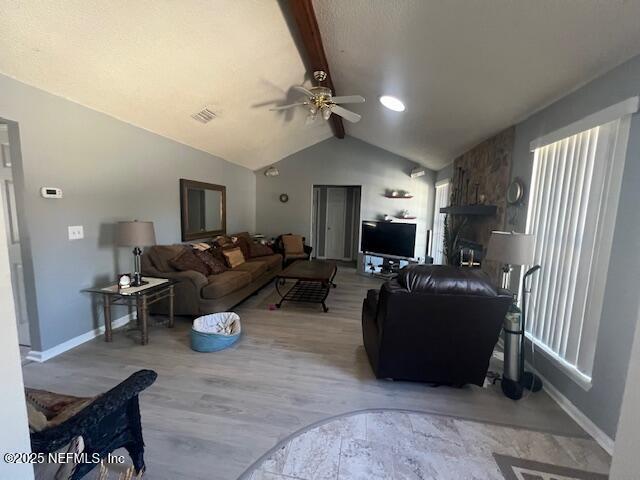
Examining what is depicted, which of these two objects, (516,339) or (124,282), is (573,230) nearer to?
(516,339)

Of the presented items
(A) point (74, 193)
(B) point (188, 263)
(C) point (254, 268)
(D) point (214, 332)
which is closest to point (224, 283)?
(B) point (188, 263)

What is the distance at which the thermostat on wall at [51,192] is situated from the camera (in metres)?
2.36

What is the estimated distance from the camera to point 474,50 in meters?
2.02

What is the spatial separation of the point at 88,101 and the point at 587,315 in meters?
4.40

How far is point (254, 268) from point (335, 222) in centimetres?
367

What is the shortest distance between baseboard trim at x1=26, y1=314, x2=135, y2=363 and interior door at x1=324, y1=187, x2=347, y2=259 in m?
5.06

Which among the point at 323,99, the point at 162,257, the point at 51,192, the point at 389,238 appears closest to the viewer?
the point at 51,192

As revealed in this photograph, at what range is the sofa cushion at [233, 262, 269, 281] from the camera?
412 centimetres

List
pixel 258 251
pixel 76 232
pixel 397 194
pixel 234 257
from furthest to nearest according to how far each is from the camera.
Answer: pixel 397 194
pixel 258 251
pixel 234 257
pixel 76 232

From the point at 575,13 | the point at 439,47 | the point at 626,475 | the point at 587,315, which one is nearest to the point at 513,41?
the point at 575,13

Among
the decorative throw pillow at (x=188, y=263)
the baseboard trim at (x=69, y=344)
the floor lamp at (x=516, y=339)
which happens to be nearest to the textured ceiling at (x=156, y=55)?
the decorative throw pillow at (x=188, y=263)

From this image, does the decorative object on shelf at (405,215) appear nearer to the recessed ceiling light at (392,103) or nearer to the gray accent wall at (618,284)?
the recessed ceiling light at (392,103)

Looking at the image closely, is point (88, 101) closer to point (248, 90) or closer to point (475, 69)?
point (248, 90)

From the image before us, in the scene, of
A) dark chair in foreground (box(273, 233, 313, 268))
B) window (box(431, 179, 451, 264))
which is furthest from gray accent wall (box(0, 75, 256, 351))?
window (box(431, 179, 451, 264))
